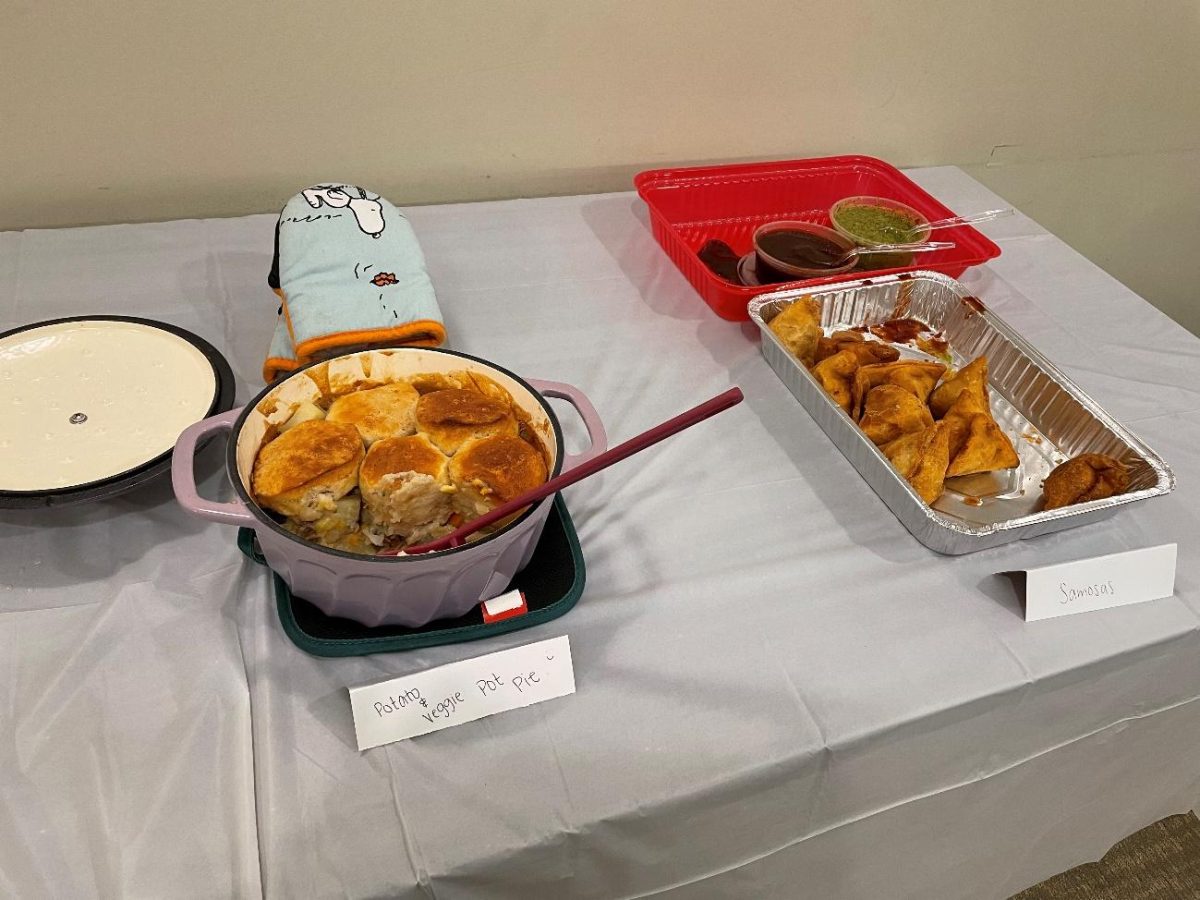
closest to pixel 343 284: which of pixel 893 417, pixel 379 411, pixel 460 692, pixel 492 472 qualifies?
pixel 379 411

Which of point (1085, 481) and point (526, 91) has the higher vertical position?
point (526, 91)

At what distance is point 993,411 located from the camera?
96 centimetres

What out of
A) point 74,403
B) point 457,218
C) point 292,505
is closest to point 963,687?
point 292,505

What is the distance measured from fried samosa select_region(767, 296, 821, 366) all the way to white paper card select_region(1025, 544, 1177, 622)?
36 cm

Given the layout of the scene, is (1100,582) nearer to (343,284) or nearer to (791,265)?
(791,265)

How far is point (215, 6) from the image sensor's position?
1.02m

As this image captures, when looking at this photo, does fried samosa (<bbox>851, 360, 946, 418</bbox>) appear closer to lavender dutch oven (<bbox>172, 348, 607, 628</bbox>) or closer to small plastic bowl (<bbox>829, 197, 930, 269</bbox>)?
small plastic bowl (<bbox>829, 197, 930, 269</bbox>)

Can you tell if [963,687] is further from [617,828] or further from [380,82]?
[380,82]

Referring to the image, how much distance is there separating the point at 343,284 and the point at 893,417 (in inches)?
23.8

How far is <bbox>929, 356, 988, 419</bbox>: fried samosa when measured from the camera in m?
0.87

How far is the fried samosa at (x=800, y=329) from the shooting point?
94 centimetres

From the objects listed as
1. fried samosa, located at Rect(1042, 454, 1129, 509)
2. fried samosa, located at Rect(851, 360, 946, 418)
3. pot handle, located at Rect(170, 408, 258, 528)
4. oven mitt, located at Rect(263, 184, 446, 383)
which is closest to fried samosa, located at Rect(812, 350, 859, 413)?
fried samosa, located at Rect(851, 360, 946, 418)

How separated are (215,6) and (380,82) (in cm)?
22

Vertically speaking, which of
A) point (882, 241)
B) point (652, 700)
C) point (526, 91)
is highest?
point (526, 91)
